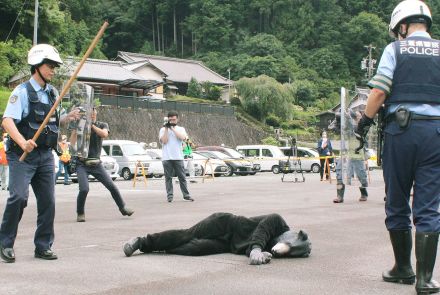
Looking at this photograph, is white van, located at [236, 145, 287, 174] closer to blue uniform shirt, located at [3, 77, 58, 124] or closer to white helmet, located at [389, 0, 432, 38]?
blue uniform shirt, located at [3, 77, 58, 124]

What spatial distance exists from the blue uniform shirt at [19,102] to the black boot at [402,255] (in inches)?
137

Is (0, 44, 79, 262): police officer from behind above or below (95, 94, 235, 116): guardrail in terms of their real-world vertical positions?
below

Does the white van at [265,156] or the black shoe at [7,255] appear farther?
the white van at [265,156]

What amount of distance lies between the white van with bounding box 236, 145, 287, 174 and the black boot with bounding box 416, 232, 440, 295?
30586 mm

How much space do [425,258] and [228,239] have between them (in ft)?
6.94

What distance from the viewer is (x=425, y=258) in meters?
4.40

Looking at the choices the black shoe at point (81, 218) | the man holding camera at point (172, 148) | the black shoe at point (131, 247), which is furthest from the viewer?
the man holding camera at point (172, 148)

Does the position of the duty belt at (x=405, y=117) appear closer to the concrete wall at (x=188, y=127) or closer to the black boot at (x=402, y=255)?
the black boot at (x=402, y=255)

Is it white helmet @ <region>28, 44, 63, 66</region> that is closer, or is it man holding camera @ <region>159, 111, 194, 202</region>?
white helmet @ <region>28, 44, 63, 66</region>

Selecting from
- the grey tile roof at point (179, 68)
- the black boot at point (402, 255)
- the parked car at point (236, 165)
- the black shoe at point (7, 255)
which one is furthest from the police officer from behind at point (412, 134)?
the grey tile roof at point (179, 68)

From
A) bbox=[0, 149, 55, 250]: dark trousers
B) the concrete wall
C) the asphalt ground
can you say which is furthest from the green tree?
bbox=[0, 149, 55, 250]: dark trousers

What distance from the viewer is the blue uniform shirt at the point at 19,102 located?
19.1ft

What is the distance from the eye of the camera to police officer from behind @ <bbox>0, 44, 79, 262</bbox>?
5840 millimetres

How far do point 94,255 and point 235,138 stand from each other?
4718 centimetres
